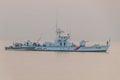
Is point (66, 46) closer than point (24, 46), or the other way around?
point (24, 46)

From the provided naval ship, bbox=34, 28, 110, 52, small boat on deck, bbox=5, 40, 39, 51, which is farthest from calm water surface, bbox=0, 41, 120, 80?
naval ship, bbox=34, 28, 110, 52

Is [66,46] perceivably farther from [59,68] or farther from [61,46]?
[59,68]

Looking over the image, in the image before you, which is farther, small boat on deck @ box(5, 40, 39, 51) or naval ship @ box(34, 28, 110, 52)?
naval ship @ box(34, 28, 110, 52)

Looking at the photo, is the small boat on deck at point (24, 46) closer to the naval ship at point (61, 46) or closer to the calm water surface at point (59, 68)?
the naval ship at point (61, 46)

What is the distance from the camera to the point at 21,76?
2.87 metres

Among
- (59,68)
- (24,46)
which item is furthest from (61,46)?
(59,68)

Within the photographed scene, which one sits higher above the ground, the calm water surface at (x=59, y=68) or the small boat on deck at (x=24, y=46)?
the small boat on deck at (x=24, y=46)

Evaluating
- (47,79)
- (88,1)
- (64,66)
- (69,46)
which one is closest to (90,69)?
(64,66)

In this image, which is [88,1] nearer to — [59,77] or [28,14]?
[28,14]

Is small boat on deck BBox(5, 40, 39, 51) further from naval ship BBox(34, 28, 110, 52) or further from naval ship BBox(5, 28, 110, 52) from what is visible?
naval ship BBox(34, 28, 110, 52)

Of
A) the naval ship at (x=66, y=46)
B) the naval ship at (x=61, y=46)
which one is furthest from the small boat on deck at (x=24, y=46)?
the naval ship at (x=66, y=46)

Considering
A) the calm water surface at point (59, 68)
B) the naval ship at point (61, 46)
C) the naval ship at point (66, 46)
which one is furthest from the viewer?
the naval ship at point (66, 46)

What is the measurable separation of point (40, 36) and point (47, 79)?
1.10 metres

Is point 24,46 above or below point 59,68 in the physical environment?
above
